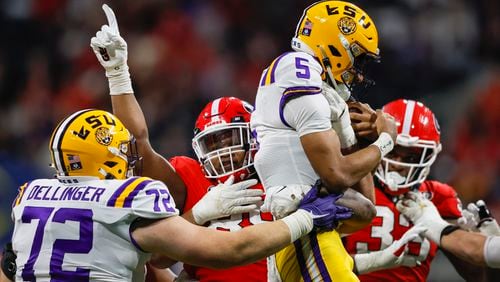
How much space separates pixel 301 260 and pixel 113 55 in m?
1.47

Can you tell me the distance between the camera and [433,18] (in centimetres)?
870

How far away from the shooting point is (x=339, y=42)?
377cm

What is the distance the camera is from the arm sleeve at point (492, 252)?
14.4 feet

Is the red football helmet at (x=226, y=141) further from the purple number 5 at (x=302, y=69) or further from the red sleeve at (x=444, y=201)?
the red sleeve at (x=444, y=201)

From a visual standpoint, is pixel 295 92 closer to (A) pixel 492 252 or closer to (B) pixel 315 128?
(B) pixel 315 128

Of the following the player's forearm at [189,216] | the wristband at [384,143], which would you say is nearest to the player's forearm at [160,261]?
the player's forearm at [189,216]

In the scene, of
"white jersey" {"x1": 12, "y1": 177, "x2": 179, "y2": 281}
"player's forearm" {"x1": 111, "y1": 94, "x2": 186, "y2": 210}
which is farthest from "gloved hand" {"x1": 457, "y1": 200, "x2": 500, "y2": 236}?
"white jersey" {"x1": 12, "y1": 177, "x2": 179, "y2": 281}

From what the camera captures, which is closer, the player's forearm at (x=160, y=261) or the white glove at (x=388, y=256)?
the player's forearm at (x=160, y=261)

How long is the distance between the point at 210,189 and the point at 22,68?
4.94 meters

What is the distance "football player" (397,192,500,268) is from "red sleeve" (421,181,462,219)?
0.86 feet

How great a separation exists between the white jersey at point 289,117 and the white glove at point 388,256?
93 cm

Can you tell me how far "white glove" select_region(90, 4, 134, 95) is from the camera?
4.39 meters

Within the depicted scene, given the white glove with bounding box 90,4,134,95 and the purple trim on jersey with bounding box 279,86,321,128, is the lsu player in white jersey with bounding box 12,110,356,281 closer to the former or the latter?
the purple trim on jersey with bounding box 279,86,321,128

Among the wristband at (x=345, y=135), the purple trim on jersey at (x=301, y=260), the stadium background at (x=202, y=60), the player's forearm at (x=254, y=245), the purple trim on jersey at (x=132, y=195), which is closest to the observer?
the purple trim on jersey at (x=132, y=195)
